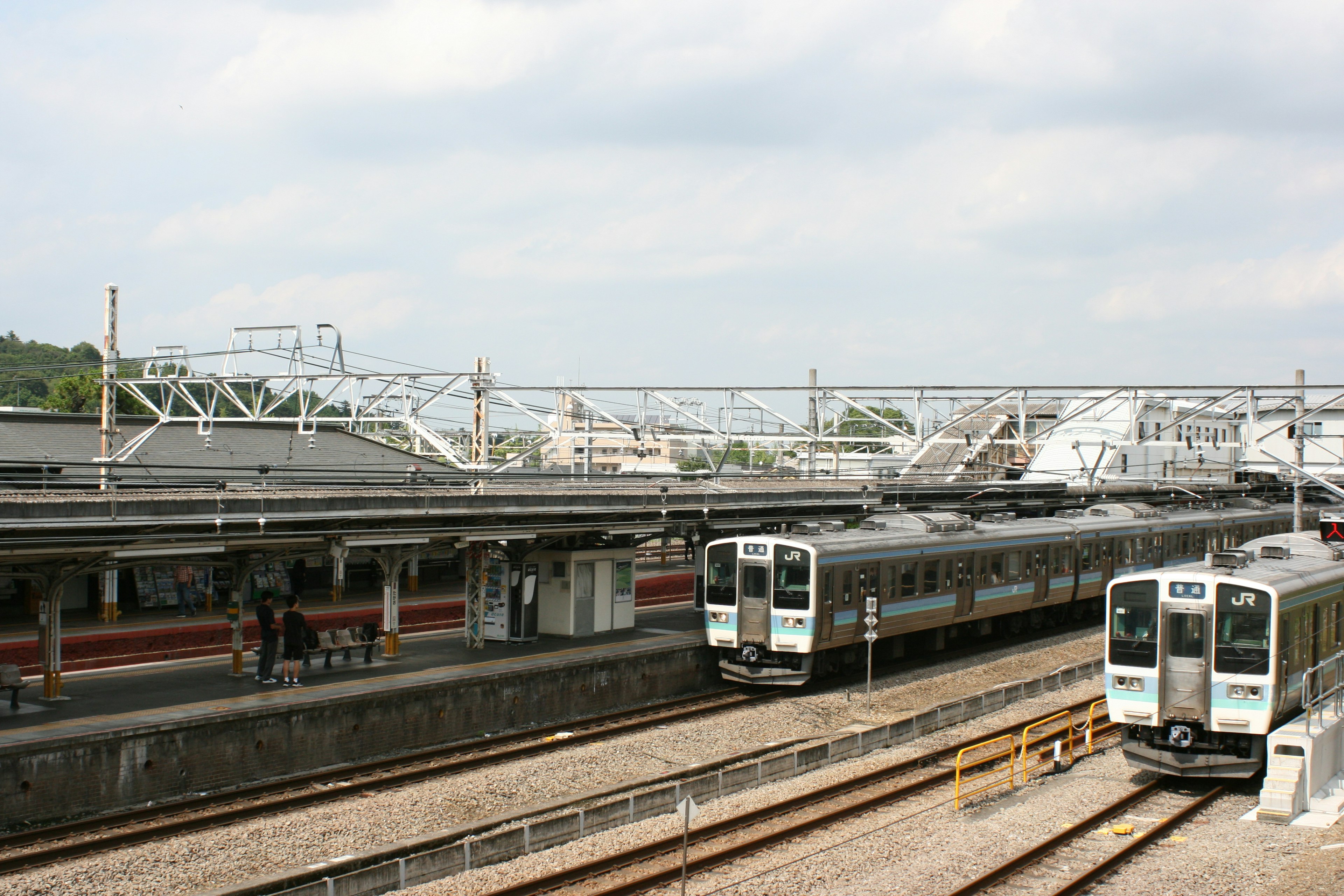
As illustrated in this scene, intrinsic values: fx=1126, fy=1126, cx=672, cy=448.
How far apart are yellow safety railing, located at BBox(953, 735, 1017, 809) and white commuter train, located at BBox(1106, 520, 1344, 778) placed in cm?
139

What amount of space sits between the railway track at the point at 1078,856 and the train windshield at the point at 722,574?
26.0 ft

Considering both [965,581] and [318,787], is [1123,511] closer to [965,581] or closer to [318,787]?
[965,581]

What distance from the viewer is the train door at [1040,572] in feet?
80.5

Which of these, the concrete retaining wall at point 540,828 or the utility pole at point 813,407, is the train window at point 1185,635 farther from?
the utility pole at point 813,407

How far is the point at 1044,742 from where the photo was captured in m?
16.0

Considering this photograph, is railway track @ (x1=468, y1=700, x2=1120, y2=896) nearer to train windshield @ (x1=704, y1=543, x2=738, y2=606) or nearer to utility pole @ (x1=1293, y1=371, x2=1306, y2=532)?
train windshield @ (x1=704, y1=543, x2=738, y2=606)

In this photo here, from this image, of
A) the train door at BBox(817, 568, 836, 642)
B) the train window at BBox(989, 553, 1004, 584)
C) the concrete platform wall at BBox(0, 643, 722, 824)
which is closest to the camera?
the concrete platform wall at BBox(0, 643, 722, 824)

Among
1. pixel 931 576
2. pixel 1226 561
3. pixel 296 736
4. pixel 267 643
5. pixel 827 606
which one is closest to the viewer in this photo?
pixel 1226 561

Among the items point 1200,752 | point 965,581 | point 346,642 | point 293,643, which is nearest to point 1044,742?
point 1200,752

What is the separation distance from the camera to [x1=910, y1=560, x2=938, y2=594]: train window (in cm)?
2133

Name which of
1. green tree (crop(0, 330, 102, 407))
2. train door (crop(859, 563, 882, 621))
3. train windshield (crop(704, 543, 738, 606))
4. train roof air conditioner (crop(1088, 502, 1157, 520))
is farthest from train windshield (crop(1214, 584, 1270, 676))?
green tree (crop(0, 330, 102, 407))

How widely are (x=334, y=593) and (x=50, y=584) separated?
1228 cm

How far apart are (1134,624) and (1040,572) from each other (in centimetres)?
1183

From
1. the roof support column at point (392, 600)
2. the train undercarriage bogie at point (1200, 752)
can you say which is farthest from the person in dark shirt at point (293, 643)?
the train undercarriage bogie at point (1200, 752)
